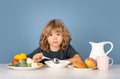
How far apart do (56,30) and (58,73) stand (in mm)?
437

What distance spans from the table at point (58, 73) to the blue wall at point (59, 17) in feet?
2.47

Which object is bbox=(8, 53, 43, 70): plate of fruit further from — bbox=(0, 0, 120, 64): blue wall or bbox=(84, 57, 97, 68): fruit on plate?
bbox=(0, 0, 120, 64): blue wall

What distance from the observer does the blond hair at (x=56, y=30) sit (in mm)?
1763

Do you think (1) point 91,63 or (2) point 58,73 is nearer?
(2) point 58,73

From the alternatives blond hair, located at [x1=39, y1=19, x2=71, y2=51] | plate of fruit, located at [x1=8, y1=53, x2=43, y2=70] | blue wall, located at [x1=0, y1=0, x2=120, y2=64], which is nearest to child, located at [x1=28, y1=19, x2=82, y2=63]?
blond hair, located at [x1=39, y1=19, x2=71, y2=51]

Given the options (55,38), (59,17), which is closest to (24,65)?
(55,38)

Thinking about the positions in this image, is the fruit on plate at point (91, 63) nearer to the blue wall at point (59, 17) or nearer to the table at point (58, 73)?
the table at point (58, 73)

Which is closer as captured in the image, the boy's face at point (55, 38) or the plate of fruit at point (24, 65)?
the plate of fruit at point (24, 65)

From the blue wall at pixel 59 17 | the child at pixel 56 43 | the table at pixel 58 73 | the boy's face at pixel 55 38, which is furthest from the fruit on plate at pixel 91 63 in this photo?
the blue wall at pixel 59 17

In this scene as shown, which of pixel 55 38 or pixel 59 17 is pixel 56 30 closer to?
pixel 55 38

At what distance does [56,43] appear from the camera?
1.77 meters

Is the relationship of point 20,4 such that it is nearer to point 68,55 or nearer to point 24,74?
point 68,55

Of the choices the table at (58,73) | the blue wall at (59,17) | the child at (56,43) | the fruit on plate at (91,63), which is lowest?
the table at (58,73)

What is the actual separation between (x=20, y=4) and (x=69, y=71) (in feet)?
3.24
